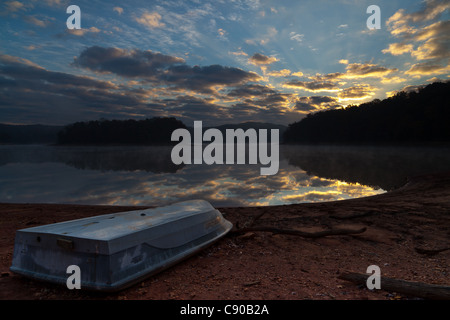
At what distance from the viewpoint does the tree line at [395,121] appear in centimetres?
5469

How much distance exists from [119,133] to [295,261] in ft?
350

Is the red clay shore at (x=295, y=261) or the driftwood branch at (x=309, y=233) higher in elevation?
the driftwood branch at (x=309, y=233)

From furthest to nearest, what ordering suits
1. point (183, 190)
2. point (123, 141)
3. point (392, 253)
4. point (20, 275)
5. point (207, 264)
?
point (123, 141) → point (183, 190) → point (392, 253) → point (207, 264) → point (20, 275)

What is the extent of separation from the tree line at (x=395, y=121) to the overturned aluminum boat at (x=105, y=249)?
6675cm

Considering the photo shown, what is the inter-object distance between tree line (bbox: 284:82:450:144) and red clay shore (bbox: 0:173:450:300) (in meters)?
62.0

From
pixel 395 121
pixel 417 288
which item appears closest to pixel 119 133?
pixel 395 121

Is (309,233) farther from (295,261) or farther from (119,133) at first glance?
(119,133)

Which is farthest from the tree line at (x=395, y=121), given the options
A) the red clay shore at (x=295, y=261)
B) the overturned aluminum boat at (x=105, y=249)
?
the overturned aluminum boat at (x=105, y=249)

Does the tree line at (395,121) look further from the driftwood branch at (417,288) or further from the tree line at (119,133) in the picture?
the driftwood branch at (417,288)

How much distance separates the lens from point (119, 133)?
100312 millimetres
